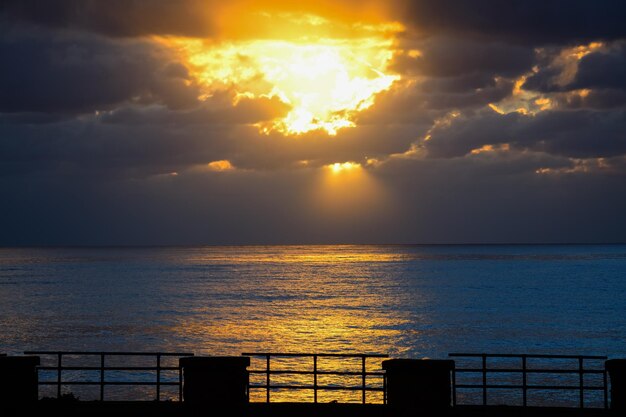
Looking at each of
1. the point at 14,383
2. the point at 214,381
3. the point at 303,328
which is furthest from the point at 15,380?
the point at 303,328

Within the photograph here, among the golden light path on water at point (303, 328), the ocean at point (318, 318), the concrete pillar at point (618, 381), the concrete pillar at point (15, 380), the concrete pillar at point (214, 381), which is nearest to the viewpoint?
the concrete pillar at point (618, 381)

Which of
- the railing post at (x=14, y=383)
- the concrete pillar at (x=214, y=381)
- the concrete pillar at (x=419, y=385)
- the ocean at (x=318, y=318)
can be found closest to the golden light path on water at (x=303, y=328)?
the ocean at (x=318, y=318)

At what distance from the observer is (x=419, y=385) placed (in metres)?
15.1

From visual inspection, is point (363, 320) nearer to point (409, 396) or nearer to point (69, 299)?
point (69, 299)

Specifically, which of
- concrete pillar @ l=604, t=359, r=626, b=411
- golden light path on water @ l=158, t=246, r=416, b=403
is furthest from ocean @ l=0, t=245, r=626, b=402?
concrete pillar @ l=604, t=359, r=626, b=411

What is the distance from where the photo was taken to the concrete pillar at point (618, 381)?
15.3 metres

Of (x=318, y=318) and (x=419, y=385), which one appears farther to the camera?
(x=318, y=318)

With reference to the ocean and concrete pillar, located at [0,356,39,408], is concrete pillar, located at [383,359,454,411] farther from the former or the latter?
the ocean

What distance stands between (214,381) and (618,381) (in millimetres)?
7719

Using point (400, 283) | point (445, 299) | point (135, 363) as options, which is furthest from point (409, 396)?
point (400, 283)

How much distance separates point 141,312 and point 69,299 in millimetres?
21467

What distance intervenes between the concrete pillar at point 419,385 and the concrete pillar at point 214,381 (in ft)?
→ 9.49

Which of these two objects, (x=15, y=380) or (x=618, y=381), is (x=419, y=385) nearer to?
(x=618, y=381)

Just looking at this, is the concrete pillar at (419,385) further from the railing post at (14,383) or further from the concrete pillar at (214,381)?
the railing post at (14,383)
